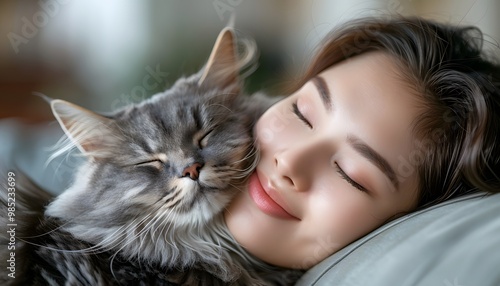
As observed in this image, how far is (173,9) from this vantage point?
2.23m

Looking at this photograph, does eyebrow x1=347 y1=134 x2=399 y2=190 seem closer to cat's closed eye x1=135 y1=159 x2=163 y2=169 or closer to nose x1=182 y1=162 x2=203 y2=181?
nose x1=182 y1=162 x2=203 y2=181

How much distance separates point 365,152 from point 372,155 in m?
0.02

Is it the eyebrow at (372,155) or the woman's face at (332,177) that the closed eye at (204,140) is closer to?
the woman's face at (332,177)

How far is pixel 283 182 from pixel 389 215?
274 mm

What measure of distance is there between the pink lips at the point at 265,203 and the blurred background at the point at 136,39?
0.86 m

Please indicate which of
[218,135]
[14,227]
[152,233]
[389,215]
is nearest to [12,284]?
[14,227]

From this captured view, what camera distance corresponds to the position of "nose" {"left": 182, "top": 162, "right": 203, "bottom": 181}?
1.12 meters

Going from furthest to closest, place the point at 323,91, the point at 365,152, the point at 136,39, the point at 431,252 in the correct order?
the point at 136,39 < the point at 323,91 < the point at 365,152 < the point at 431,252

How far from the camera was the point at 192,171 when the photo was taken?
1.12 metres

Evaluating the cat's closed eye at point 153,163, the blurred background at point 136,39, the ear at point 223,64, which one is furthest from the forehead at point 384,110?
the blurred background at point 136,39

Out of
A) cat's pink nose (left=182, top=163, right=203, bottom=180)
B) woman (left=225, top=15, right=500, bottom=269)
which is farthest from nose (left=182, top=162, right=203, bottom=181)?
woman (left=225, top=15, right=500, bottom=269)

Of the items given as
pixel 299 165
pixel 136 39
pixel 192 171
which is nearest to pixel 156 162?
pixel 192 171

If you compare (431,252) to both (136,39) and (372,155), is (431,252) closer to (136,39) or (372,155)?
(372,155)

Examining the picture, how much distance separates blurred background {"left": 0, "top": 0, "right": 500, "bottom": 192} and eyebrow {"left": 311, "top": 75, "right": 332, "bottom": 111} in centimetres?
72
